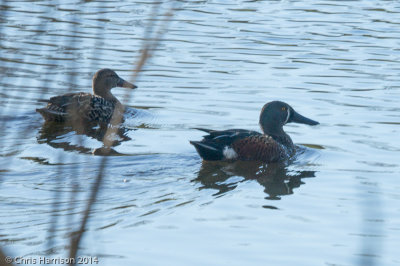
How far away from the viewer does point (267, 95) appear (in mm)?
11227

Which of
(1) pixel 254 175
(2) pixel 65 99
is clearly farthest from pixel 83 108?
(1) pixel 254 175

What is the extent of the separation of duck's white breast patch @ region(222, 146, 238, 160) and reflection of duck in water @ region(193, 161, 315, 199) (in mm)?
78

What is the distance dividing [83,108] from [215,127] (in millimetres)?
1846

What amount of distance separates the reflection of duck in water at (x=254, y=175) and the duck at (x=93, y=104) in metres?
1.69

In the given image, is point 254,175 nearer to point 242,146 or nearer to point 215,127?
point 242,146

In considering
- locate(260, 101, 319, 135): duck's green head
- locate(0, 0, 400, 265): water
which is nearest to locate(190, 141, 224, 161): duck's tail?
locate(0, 0, 400, 265): water

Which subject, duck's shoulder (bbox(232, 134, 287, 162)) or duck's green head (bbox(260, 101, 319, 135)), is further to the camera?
duck's green head (bbox(260, 101, 319, 135))

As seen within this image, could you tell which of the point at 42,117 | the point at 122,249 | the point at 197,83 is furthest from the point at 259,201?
the point at 197,83

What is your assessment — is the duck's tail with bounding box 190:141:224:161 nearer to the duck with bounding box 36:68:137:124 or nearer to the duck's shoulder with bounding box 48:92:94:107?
the duck with bounding box 36:68:137:124

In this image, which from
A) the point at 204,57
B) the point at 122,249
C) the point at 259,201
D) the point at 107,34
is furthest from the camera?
the point at 107,34

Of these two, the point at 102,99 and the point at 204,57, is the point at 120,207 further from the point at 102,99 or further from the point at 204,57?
the point at 204,57

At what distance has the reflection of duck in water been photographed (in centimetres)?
757

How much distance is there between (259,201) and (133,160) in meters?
1.69

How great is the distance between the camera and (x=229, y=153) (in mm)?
8516
